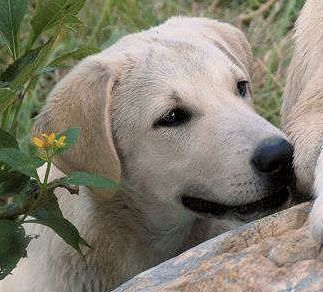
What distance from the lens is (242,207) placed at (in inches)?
145

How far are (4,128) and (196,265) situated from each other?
103 centimetres

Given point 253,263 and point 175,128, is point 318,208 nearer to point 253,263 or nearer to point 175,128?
point 253,263

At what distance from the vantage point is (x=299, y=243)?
278 cm

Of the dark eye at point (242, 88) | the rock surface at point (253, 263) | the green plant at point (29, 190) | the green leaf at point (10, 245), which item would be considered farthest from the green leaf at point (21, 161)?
the dark eye at point (242, 88)

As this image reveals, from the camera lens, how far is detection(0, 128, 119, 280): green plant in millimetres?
3072

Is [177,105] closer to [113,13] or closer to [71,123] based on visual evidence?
[71,123]

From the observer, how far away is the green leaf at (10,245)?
10.5ft

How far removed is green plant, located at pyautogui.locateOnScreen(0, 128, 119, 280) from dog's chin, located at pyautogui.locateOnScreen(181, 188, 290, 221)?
0.56 meters

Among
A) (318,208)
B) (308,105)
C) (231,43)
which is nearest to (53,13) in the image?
(308,105)

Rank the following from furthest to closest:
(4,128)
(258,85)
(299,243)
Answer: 1. (258,85)
2. (4,128)
3. (299,243)

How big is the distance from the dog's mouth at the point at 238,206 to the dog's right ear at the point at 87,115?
1.04ft

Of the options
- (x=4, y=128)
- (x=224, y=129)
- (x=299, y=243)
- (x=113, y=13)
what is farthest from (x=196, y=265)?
(x=113, y=13)

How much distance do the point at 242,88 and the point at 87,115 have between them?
0.65 metres

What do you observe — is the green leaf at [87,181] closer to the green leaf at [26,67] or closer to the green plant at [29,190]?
the green plant at [29,190]
